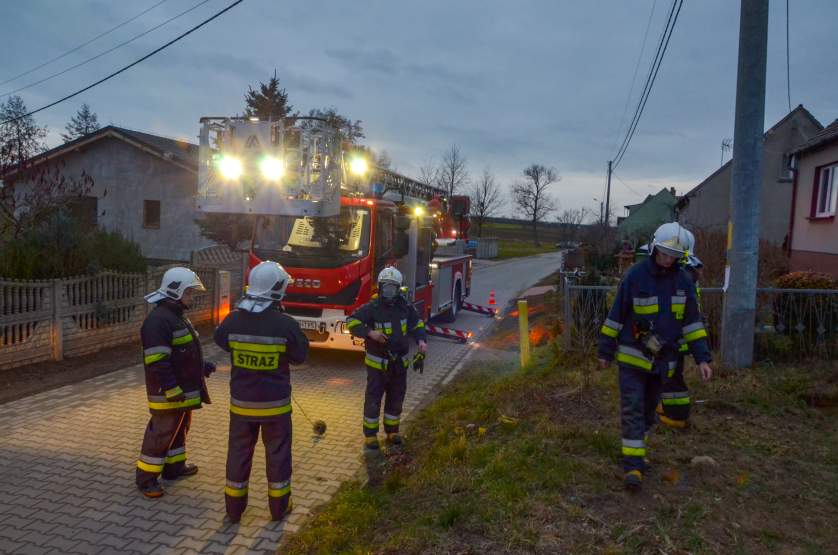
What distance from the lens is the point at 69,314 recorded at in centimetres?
894

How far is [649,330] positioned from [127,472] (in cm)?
434

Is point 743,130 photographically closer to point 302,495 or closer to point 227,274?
point 302,495

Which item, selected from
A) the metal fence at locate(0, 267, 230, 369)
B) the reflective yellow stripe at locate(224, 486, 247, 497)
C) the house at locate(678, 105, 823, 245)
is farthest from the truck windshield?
the house at locate(678, 105, 823, 245)

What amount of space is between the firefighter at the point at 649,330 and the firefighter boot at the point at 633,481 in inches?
1.7

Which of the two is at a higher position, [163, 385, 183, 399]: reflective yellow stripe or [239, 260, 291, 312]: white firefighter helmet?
[239, 260, 291, 312]: white firefighter helmet

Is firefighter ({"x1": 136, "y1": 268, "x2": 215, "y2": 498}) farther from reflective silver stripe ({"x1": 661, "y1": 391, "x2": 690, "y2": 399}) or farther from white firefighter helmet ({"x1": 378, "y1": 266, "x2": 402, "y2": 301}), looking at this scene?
reflective silver stripe ({"x1": 661, "y1": 391, "x2": 690, "y2": 399})

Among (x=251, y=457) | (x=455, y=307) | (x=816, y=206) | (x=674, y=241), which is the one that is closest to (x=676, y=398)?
(x=674, y=241)

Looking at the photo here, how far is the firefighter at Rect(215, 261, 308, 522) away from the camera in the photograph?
425 cm

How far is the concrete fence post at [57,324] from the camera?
866cm

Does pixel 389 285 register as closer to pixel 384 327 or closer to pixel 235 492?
pixel 384 327

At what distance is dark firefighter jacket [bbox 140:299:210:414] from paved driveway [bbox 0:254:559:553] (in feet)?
2.52

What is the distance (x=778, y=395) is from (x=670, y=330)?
2.53 metres

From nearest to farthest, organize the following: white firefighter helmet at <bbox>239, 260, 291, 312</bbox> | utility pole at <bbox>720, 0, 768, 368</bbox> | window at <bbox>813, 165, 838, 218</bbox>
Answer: white firefighter helmet at <bbox>239, 260, 291, 312</bbox> < utility pole at <bbox>720, 0, 768, 368</bbox> < window at <bbox>813, 165, 838, 218</bbox>

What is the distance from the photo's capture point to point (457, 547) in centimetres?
356
